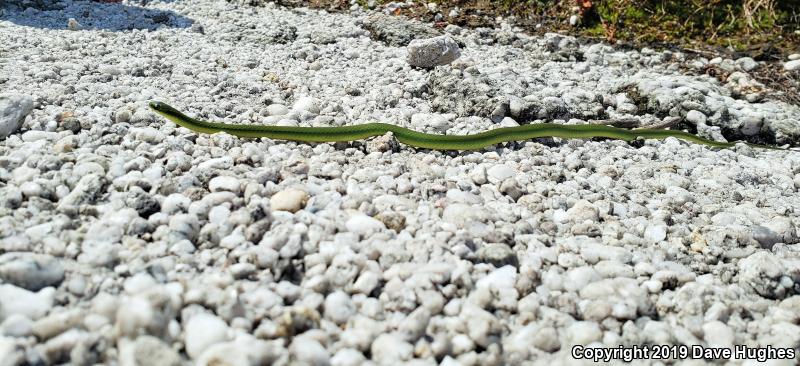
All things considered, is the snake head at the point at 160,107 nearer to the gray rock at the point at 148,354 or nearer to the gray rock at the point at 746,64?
the gray rock at the point at 148,354

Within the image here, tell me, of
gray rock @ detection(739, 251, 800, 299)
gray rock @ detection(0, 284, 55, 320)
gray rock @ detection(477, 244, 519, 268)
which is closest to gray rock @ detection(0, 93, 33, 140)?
gray rock @ detection(0, 284, 55, 320)

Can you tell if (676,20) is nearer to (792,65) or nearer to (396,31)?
(792,65)

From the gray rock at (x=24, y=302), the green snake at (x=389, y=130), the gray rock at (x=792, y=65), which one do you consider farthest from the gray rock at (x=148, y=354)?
the gray rock at (x=792, y=65)

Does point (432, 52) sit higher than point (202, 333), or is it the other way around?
point (432, 52)

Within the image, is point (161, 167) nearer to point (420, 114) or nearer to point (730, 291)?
point (420, 114)

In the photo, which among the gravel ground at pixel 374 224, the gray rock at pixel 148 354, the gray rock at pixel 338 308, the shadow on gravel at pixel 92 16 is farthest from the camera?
the shadow on gravel at pixel 92 16

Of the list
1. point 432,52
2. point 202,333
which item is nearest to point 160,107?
point 202,333
